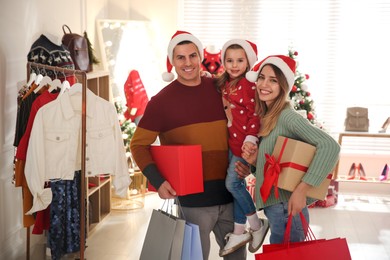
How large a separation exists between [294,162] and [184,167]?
0.54 metres

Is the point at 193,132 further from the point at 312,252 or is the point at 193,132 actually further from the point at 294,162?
the point at 312,252

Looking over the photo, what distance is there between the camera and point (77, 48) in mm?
4512

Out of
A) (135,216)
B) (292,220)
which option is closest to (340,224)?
(135,216)

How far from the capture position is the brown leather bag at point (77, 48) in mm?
4488

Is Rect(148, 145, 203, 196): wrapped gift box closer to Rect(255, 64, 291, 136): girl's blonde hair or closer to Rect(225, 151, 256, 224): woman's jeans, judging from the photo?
Rect(225, 151, 256, 224): woman's jeans

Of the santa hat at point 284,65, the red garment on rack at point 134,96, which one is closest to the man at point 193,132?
the santa hat at point 284,65

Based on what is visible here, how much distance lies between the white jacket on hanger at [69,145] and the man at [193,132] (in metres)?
0.66

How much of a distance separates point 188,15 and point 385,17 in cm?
207

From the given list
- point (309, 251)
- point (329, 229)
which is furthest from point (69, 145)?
point (329, 229)

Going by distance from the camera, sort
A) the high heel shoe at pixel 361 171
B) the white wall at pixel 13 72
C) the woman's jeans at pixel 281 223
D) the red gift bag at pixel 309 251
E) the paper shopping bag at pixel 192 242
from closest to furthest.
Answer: the red gift bag at pixel 309 251 → the woman's jeans at pixel 281 223 → the paper shopping bag at pixel 192 242 → the white wall at pixel 13 72 → the high heel shoe at pixel 361 171

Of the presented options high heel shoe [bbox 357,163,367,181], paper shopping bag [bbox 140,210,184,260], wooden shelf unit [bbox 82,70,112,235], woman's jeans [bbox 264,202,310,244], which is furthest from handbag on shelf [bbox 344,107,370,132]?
paper shopping bag [bbox 140,210,184,260]

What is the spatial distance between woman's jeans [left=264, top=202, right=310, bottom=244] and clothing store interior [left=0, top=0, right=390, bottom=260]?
14 cm

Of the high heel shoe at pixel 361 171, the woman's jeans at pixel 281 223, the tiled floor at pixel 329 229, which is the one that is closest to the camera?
the woman's jeans at pixel 281 223

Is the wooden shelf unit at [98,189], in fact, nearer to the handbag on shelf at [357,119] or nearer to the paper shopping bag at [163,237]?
the paper shopping bag at [163,237]
